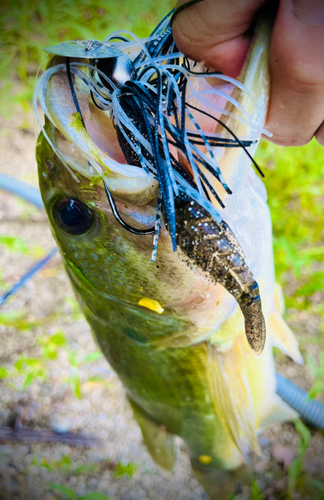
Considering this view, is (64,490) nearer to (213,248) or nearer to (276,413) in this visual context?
(276,413)

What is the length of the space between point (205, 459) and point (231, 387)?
0.54 metres

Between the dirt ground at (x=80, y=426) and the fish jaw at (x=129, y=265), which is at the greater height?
the fish jaw at (x=129, y=265)

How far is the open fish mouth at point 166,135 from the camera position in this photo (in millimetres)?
520

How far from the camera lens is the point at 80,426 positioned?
72.2 inches

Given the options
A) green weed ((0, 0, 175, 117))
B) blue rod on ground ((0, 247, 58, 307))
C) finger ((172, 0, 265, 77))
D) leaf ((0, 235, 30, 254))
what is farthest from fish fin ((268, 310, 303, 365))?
green weed ((0, 0, 175, 117))

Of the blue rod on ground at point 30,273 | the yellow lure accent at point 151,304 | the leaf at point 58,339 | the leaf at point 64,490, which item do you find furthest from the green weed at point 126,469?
the yellow lure accent at point 151,304

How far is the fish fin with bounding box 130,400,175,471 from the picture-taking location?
1289mm

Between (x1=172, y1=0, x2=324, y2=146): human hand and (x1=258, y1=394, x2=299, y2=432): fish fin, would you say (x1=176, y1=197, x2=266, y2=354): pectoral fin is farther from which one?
(x1=258, y1=394, x2=299, y2=432): fish fin

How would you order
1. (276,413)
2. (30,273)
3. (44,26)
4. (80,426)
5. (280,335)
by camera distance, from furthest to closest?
(44,26), (30,273), (80,426), (276,413), (280,335)

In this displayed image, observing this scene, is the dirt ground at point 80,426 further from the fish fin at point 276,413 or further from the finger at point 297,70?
the finger at point 297,70

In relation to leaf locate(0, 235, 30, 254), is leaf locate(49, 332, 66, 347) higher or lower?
lower

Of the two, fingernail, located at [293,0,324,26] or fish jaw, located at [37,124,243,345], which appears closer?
fingernail, located at [293,0,324,26]

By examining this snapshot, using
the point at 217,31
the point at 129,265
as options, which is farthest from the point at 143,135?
the point at 129,265

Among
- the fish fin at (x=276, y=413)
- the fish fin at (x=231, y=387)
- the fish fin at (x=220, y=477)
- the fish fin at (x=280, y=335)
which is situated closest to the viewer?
the fish fin at (x=231, y=387)
